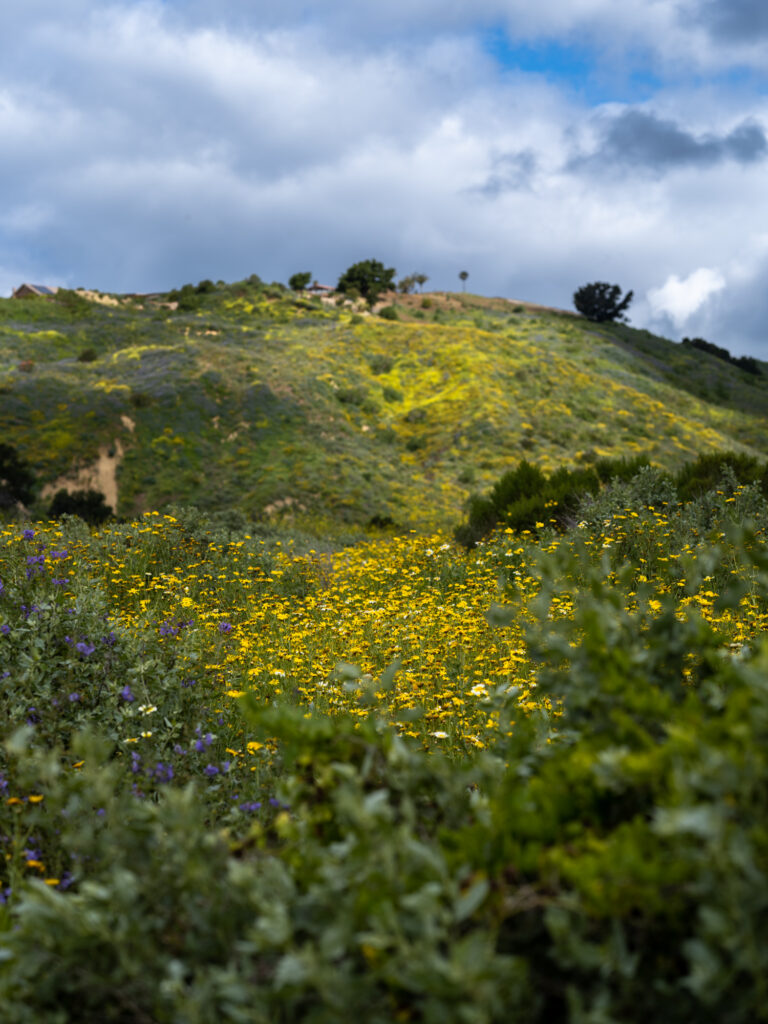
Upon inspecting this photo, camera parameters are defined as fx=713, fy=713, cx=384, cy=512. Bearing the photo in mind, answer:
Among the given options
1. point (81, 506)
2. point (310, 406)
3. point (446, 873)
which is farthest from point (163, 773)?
point (310, 406)

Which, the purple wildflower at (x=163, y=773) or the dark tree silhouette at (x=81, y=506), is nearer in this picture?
the purple wildflower at (x=163, y=773)

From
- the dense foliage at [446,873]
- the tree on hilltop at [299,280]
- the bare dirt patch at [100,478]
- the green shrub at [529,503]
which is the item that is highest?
the tree on hilltop at [299,280]

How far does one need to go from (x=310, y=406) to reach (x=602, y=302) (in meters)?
46.8

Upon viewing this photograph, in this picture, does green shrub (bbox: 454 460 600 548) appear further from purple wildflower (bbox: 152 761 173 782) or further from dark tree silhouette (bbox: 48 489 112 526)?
dark tree silhouette (bbox: 48 489 112 526)

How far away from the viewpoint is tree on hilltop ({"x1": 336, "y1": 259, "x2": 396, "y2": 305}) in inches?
2426

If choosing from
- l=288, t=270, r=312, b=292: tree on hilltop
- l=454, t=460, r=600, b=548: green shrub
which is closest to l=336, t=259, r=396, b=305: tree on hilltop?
l=288, t=270, r=312, b=292: tree on hilltop

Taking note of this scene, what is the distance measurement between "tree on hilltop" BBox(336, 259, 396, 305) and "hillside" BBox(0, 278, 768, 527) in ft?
44.2

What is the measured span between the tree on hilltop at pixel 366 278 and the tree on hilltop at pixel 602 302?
18895mm

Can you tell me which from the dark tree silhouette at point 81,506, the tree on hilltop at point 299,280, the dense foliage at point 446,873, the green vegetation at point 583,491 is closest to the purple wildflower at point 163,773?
the dense foliage at point 446,873

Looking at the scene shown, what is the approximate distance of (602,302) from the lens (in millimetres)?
67250

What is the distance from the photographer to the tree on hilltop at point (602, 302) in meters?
67.0

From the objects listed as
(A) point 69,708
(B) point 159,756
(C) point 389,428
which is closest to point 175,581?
(A) point 69,708

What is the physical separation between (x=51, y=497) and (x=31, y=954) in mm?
22184

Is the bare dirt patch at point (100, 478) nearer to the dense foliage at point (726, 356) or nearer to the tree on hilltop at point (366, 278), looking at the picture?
the tree on hilltop at point (366, 278)
